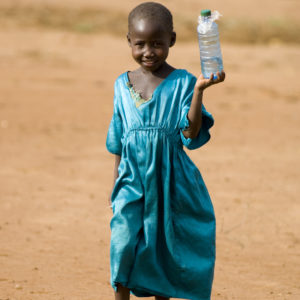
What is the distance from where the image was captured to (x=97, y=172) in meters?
7.39

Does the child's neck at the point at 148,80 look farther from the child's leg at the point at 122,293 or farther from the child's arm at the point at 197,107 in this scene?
the child's leg at the point at 122,293

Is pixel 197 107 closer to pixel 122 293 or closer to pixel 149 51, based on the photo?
pixel 149 51

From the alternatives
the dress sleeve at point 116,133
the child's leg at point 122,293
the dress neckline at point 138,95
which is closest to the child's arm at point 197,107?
the dress neckline at point 138,95

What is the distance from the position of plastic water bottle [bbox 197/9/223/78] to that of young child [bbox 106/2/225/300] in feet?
0.95

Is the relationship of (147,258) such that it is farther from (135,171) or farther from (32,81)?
(32,81)

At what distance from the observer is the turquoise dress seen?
3.22 m

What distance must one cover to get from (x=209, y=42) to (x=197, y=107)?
309 millimetres

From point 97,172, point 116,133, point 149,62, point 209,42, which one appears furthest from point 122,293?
point 97,172

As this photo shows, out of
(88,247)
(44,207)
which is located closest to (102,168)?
(44,207)

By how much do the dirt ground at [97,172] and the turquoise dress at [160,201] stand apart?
103 cm

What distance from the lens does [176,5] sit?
20.8 metres

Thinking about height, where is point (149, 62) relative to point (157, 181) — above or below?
above

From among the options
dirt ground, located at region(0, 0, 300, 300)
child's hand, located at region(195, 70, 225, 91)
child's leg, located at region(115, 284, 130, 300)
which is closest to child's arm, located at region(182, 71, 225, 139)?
child's hand, located at region(195, 70, 225, 91)

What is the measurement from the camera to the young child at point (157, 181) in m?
3.21
